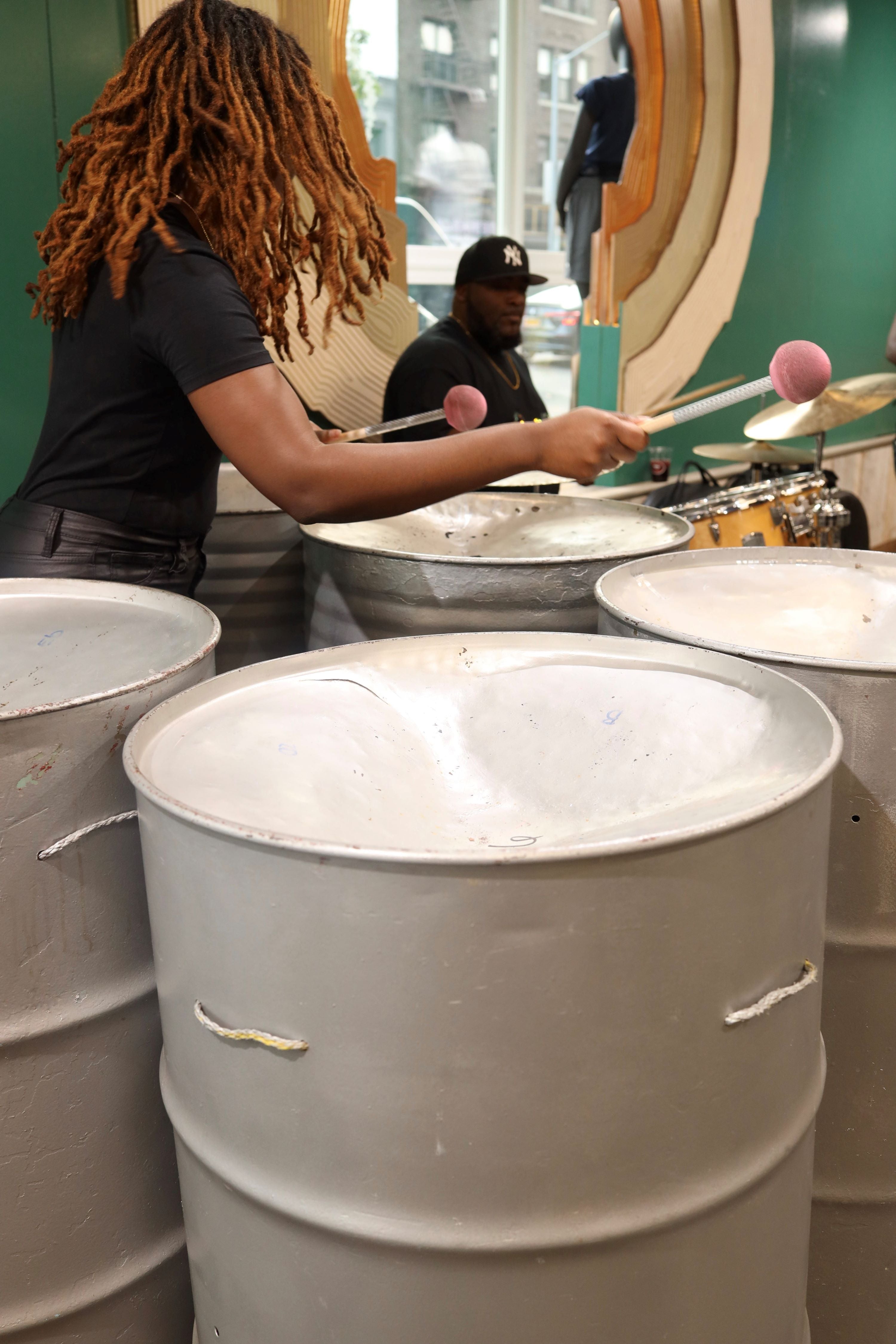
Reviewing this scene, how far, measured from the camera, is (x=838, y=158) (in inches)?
154

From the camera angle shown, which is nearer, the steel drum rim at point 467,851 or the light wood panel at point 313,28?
the steel drum rim at point 467,851

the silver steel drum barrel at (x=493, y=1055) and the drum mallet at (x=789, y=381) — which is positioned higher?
the drum mallet at (x=789, y=381)

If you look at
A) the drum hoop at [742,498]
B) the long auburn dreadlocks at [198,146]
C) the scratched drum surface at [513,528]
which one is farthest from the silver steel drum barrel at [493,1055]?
the drum hoop at [742,498]

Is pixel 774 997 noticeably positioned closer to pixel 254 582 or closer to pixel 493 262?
pixel 254 582

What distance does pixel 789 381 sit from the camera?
3.61 feet

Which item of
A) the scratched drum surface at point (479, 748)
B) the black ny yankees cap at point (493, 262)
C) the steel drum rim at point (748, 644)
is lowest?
the scratched drum surface at point (479, 748)

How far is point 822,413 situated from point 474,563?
2.01 m

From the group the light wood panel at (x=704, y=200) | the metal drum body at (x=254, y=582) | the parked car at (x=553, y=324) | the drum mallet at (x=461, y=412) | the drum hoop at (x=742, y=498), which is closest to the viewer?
the drum mallet at (x=461, y=412)

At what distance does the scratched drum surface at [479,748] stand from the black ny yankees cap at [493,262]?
1.81 metres

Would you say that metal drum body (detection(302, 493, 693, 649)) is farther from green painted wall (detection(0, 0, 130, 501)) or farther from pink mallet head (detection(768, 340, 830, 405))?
green painted wall (detection(0, 0, 130, 501))

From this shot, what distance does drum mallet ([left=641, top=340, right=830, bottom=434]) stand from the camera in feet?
3.48

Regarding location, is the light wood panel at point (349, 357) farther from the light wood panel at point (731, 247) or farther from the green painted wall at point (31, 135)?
the light wood panel at point (731, 247)

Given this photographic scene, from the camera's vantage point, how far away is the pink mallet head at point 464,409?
1.43 metres

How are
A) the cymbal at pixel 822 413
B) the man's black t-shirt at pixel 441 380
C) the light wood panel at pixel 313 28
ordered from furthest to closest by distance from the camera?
the cymbal at pixel 822 413 < the man's black t-shirt at pixel 441 380 < the light wood panel at pixel 313 28
